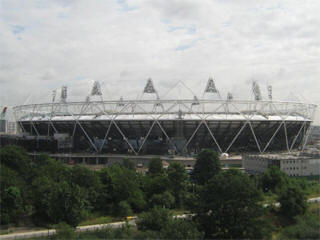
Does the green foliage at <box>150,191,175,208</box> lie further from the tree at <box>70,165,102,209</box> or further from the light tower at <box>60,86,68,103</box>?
Answer: the light tower at <box>60,86,68,103</box>

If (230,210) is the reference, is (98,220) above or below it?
below

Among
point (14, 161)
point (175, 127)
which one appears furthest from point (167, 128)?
point (14, 161)

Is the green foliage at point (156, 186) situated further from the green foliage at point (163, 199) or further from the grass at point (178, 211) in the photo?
the grass at point (178, 211)

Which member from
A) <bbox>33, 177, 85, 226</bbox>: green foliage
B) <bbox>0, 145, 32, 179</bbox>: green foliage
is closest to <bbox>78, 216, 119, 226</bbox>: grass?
<bbox>33, 177, 85, 226</bbox>: green foliage

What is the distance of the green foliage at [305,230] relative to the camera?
14.9 m

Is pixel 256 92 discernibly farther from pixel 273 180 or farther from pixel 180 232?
pixel 180 232

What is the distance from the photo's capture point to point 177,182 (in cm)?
2422

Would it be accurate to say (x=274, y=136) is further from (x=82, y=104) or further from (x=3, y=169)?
(x=3, y=169)

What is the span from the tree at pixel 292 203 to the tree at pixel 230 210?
4.73 m

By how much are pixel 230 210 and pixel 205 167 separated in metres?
12.9

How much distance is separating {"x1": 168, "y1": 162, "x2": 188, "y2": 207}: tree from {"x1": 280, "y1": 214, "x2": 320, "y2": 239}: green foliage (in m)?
8.54

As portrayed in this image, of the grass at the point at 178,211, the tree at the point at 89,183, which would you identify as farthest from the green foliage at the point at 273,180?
the tree at the point at 89,183

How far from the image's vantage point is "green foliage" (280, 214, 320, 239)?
14.9m

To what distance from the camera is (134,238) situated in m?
14.9
